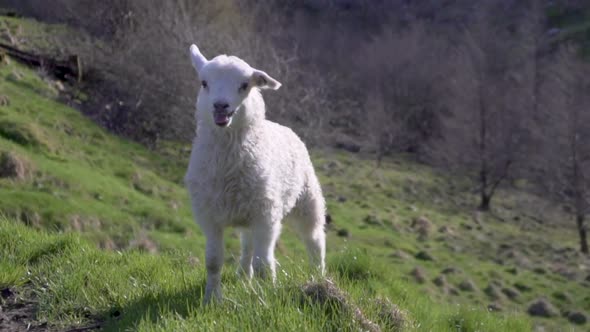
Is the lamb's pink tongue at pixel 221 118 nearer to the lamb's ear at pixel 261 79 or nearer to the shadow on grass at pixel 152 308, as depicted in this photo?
the lamb's ear at pixel 261 79

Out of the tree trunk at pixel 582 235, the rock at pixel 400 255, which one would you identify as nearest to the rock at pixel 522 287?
the rock at pixel 400 255

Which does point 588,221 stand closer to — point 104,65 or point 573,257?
point 573,257

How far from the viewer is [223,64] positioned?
5.66 metres

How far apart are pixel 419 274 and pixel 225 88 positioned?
64.9 ft

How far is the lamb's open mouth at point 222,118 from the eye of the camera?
211 inches

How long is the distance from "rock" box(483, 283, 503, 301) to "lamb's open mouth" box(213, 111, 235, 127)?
67.8 feet

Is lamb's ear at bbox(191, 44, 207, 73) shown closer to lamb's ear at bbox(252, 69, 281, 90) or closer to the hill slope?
lamb's ear at bbox(252, 69, 281, 90)

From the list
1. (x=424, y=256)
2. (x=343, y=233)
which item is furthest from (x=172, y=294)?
(x=424, y=256)

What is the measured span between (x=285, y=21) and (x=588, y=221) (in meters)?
20.0

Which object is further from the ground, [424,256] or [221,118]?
[221,118]

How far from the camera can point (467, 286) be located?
81.7 feet

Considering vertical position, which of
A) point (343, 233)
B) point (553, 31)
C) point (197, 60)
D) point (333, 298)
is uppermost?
point (553, 31)

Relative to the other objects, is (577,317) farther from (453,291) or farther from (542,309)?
(453,291)

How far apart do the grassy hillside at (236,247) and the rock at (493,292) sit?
3.3 inches
